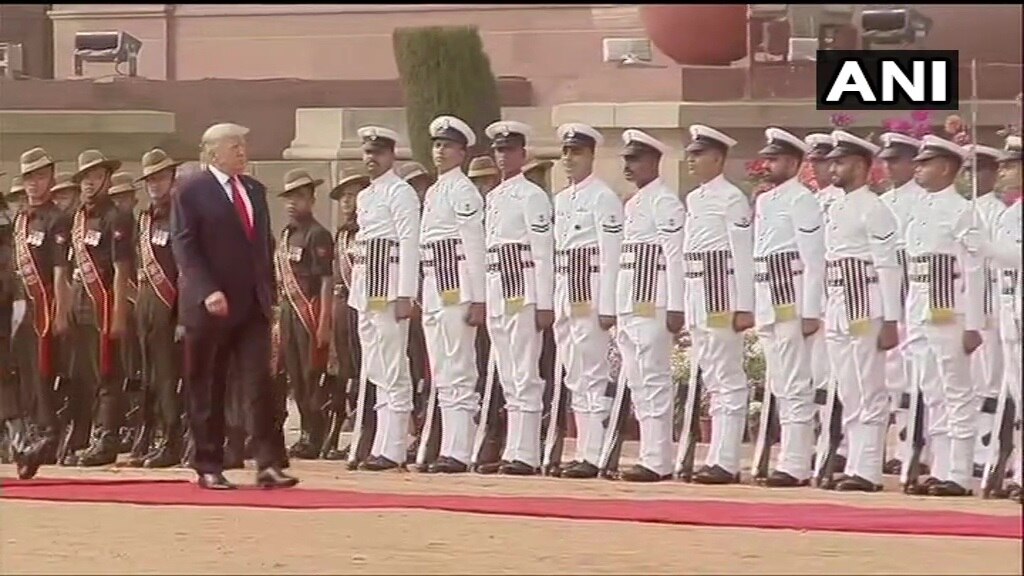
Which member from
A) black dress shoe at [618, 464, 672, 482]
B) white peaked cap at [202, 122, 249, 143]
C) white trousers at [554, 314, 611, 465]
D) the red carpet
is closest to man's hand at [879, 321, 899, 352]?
the red carpet

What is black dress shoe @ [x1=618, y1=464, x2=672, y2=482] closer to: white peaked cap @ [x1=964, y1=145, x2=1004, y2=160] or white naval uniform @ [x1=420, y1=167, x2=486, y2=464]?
white naval uniform @ [x1=420, y1=167, x2=486, y2=464]

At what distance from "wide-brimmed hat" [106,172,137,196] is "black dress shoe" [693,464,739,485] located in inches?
115

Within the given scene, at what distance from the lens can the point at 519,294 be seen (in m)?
11.6

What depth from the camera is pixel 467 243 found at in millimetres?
11711

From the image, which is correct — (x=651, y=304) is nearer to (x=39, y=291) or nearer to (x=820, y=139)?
(x=820, y=139)

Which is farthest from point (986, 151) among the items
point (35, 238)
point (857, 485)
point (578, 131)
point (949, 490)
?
point (35, 238)

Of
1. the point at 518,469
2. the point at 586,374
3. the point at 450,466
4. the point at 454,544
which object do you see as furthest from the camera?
the point at 450,466

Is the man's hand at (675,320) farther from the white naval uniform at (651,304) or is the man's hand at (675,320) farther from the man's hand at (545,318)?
the man's hand at (545,318)

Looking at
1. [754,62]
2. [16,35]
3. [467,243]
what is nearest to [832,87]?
[754,62]

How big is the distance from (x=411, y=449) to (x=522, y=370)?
658 millimetres

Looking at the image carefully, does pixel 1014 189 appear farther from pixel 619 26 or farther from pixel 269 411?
pixel 269 411

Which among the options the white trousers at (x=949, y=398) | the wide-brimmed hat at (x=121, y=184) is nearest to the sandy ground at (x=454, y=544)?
the white trousers at (x=949, y=398)

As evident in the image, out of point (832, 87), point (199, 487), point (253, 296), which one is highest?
point (832, 87)

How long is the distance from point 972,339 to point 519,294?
1978 millimetres
